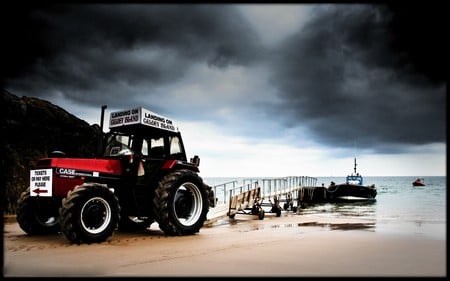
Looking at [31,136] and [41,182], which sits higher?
[31,136]

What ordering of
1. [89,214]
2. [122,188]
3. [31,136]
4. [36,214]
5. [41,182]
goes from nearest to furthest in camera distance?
[89,214] < [41,182] < [36,214] < [122,188] < [31,136]

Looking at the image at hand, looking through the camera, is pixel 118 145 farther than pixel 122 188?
Yes

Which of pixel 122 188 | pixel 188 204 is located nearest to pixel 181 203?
pixel 188 204

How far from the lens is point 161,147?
9.84 m

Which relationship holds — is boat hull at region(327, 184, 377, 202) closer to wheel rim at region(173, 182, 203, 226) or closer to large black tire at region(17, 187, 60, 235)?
wheel rim at region(173, 182, 203, 226)

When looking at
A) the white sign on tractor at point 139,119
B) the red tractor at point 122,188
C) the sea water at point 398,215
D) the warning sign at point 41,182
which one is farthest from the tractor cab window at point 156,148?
the sea water at point 398,215

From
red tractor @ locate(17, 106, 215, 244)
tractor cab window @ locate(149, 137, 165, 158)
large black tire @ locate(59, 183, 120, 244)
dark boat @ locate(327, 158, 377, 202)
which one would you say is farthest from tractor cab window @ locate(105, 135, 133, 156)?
dark boat @ locate(327, 158, 377, 202)

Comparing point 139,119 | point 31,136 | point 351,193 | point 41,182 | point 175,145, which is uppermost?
point 31,136

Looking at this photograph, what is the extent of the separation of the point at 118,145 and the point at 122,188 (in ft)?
4.02

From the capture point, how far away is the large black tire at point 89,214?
701 centimetres

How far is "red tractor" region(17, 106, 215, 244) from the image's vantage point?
24.4 ft

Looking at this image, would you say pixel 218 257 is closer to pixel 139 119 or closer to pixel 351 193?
pixel 139 119

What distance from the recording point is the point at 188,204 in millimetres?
9547

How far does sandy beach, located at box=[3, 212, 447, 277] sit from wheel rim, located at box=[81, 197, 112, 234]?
15.3 inches
